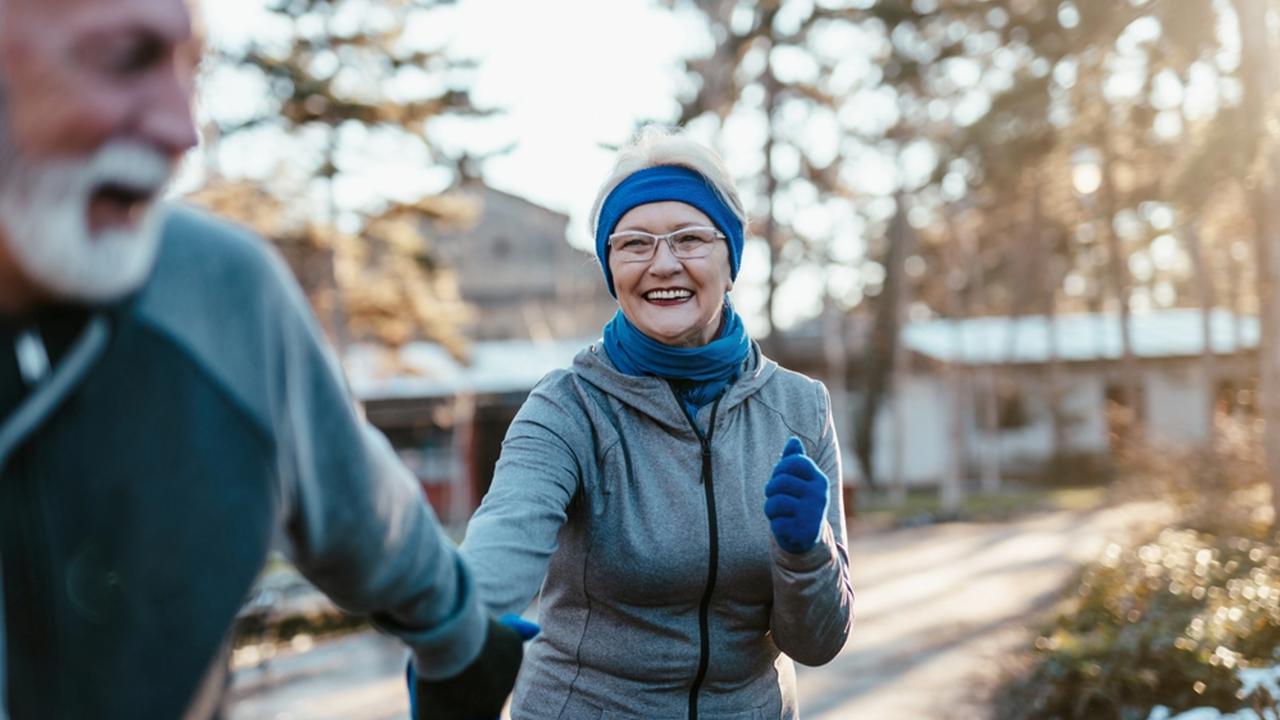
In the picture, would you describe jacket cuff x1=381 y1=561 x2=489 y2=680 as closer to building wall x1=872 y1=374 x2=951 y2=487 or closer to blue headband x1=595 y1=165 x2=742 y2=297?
blue headband x1=595 y1=165 x2=742 y2=297

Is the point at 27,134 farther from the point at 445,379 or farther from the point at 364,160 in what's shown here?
the point at 445,379

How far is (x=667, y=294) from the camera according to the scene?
2672mm

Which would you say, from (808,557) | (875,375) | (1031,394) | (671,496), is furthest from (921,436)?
(808,557)

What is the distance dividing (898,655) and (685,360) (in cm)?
803

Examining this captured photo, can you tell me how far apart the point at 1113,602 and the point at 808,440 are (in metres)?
6.86

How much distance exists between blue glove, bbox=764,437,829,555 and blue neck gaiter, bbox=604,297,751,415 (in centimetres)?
45

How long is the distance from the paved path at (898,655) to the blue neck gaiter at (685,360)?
18.4 feet

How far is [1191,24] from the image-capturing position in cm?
1017

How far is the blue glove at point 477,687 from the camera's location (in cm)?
160

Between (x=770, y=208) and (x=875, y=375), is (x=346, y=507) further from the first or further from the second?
(x=875, y=375)

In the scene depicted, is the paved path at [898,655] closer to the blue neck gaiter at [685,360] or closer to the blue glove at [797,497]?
the blue neck gaiter at [685,360]

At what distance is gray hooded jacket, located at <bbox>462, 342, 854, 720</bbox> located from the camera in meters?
2.40

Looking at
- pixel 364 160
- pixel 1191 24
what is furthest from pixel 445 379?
pixel 1191 24

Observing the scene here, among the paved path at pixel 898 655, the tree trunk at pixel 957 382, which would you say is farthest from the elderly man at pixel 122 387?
the tree trunk at pixel 957 382
